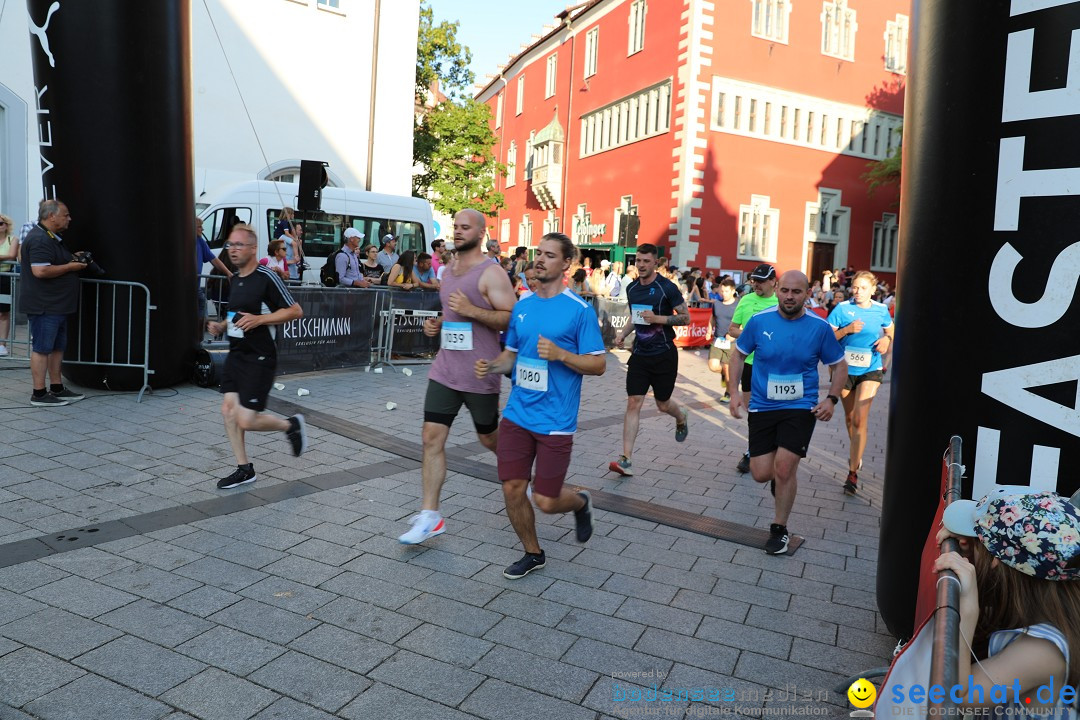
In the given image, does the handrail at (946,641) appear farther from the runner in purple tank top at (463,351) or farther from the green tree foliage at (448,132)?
the green tree foliage at (448,132)

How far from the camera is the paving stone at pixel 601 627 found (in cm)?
355

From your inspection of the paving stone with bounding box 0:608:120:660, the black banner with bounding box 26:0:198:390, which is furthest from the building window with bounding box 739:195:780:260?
the paving stone with bounding box 0:608:120:660

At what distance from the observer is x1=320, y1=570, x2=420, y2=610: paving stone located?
383 centimetres

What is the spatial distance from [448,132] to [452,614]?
31779 millimetres

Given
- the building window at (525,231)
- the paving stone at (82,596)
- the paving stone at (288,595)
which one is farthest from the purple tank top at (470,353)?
the building window at (525,231)

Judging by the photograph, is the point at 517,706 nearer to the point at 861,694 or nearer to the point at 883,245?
the point at 861,694

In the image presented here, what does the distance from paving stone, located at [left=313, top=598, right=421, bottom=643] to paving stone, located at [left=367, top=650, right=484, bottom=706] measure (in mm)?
217

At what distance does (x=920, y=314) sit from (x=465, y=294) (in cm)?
255

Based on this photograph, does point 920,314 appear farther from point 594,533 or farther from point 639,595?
point 594,533

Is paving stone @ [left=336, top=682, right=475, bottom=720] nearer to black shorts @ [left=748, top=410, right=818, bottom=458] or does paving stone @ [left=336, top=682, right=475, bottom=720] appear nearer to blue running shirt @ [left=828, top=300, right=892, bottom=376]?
black shorts @ [left=748, top=410, right=818, bottom=458]

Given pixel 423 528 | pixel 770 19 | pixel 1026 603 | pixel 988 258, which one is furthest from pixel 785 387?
pixel 770 19

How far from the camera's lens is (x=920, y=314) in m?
3.14

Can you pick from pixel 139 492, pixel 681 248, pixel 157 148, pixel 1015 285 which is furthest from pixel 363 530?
pixel 681 248

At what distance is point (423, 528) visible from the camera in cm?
458
